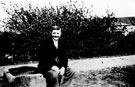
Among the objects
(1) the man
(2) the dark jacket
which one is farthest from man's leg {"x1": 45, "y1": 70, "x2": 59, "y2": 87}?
(2) the dark jacket

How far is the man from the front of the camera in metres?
4.12

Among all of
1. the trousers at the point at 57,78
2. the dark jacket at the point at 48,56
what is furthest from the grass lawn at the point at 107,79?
the dark jacket at the point at 48,56

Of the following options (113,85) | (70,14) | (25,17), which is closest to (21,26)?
(25,17)

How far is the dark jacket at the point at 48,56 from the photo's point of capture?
14.0ft

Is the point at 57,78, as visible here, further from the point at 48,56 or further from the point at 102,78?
the point at 102,78

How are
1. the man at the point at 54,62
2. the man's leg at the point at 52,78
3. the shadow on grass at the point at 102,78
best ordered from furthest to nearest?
the shadow on grass at the point at 102,78 < the man at the point at 54,62 < the man's leg at the point at 52,78

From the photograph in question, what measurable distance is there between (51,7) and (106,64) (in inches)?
237

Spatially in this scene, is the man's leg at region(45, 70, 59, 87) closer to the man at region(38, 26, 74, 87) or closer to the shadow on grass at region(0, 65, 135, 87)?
the man at region(38, 26, 74, 87)

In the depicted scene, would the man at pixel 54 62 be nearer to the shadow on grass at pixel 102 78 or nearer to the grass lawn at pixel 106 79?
the grass lawn at pixel 106 79

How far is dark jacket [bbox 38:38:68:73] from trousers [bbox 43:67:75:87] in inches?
6.4

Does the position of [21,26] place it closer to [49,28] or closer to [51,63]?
[49,28]

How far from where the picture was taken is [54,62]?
4.37m

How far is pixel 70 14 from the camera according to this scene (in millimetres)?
13055

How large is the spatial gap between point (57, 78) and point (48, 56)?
529mm
